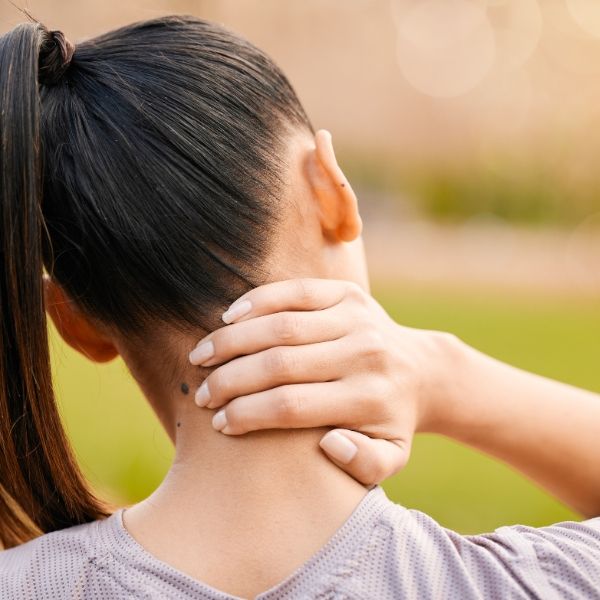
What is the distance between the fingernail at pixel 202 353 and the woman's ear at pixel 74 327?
A: 0.57 ft

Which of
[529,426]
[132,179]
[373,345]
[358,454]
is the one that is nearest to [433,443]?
[529,426]

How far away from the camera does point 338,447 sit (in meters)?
0.94

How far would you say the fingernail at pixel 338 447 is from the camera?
936mm

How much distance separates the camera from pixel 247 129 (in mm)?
969

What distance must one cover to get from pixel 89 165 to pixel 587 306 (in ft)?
28.3

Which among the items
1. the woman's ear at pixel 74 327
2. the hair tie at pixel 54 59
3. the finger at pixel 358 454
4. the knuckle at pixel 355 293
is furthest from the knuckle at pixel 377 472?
the hair tie at pixel 54 59

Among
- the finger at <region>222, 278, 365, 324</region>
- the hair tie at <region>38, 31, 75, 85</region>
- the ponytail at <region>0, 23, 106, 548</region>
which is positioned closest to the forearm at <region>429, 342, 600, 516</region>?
the finger at <region>222, 278, 365, 324</region>

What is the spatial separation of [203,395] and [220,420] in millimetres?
36

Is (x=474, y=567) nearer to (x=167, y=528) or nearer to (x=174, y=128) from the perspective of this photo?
(x=167, y=528)

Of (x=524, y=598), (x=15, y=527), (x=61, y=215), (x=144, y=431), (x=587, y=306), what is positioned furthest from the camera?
(x=587, y=306)

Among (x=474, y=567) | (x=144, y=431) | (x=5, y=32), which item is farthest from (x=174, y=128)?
(x=144, y=431)

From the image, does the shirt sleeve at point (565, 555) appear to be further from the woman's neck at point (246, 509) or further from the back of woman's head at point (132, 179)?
the back of woman's head at point (132, 179)

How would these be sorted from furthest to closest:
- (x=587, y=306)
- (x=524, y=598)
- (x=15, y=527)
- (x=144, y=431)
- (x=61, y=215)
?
(x=587, y=306) < (x=144, y=431) < (x=15, y=527) < (x=61, y=215) < (x=524, y=598)

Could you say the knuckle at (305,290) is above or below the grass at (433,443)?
above
